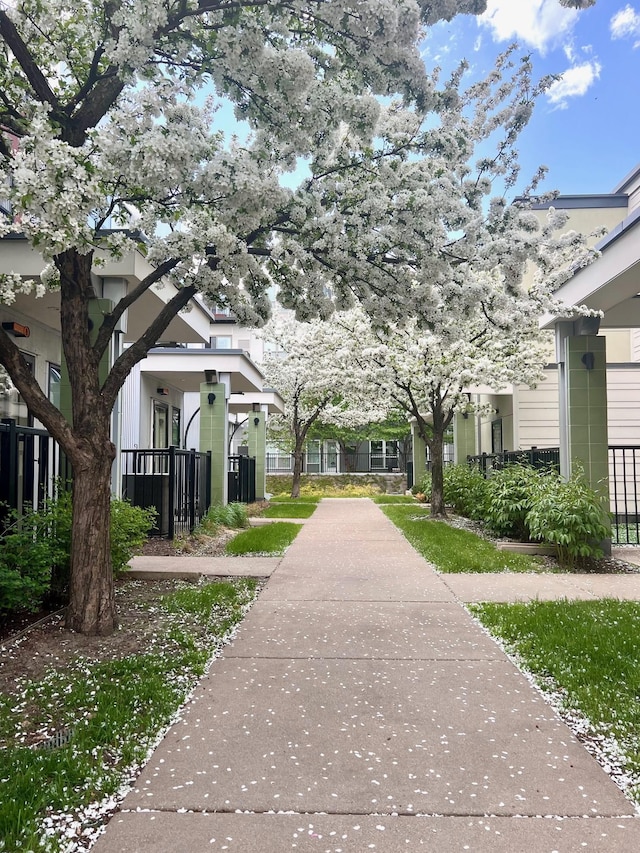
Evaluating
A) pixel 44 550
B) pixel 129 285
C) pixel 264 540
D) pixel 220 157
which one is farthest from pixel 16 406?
pixel 220 157

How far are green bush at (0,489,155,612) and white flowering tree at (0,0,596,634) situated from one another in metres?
0.41

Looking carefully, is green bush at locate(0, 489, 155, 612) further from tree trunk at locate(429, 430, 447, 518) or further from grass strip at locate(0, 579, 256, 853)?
tree trunk at locate(429, 430, 447, 518)

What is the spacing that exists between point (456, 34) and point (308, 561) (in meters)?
6.25

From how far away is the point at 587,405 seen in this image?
31.0ft

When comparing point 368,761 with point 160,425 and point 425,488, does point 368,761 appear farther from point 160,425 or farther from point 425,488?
point 425,488

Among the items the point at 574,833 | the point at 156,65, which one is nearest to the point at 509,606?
the point at 574,833

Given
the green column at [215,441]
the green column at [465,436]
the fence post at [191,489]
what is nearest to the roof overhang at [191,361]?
the green column at [215,441]

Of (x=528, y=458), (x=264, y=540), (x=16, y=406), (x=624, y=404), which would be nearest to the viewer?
(x=16, y=406)

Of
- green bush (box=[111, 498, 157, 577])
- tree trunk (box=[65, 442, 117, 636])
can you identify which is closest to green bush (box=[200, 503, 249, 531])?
green bush (box=[111, 498, 157, 577])

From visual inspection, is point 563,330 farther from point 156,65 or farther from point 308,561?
point 156,65

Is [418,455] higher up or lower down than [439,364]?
lower down

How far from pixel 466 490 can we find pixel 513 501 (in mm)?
5103

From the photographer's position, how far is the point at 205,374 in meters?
14.5

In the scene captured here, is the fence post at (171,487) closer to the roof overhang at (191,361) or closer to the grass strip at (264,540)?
the grass strip at (264,540)
